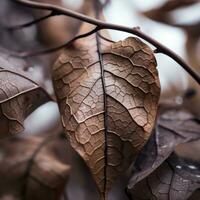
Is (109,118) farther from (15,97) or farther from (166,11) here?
(166,11)

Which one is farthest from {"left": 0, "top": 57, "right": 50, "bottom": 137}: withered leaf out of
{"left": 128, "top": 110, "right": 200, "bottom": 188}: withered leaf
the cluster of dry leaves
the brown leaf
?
the brown leaf

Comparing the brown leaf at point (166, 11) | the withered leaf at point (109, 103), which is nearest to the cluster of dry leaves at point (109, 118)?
the withered leaf at point (109, 103)

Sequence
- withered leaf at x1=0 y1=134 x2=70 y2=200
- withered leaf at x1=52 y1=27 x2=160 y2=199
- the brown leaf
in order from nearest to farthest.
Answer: withered leaf at x1=52 y1=27 x2=160 y2=199, withered leaf at x1=0 y1=134 x2=70 y2=200, the brown leaf

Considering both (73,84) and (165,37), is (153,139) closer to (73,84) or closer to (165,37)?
(73,84)

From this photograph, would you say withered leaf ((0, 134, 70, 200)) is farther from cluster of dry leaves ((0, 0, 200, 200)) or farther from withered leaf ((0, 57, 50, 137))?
withered leaf ((0, 57, 50, 137))

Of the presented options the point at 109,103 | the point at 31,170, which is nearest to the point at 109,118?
the point at 109,103

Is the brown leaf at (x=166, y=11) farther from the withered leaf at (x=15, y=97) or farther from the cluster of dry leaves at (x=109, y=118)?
the withered leaf at (x=15, y=97)
